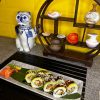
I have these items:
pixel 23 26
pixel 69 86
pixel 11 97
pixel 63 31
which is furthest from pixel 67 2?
pixel 11 97

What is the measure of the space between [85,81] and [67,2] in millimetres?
566

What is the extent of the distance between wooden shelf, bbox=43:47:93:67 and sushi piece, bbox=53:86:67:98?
32 centimetres

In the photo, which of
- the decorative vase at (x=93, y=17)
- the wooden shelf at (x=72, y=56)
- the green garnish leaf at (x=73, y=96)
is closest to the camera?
the green garnish leaf at (x=73, y=96)

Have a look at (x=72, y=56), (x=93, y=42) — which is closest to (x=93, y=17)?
(x=93, y=42)

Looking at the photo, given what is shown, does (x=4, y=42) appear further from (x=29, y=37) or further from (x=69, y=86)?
(x=69, y=86)

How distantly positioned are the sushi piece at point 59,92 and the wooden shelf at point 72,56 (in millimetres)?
316

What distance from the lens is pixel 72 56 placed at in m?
1.06

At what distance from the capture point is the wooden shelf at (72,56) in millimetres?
1013

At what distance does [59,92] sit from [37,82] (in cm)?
13

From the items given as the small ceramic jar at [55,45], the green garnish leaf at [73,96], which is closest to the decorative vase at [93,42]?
the small ceramic jar at [55,45]

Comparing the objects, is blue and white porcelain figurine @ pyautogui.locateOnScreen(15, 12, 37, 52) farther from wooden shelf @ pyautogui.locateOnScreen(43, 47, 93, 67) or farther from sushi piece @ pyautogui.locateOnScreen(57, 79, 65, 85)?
sushi piece @ pyautogui.locateOnScreen(57, 79, 65, 85)

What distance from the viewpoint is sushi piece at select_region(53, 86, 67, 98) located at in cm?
75

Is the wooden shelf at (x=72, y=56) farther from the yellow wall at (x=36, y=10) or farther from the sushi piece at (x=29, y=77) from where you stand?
the sushi piece at (x=29, y=77)

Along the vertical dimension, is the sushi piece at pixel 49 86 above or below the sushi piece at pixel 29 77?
below
